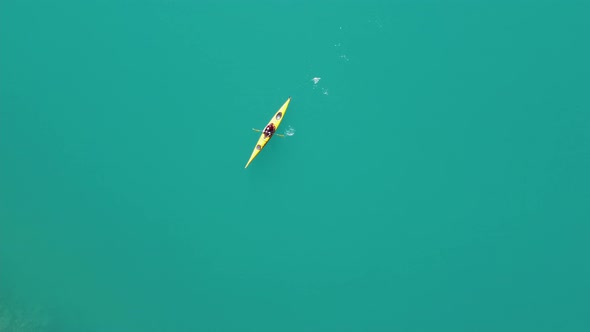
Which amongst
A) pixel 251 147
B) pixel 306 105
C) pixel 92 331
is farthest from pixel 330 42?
pixel 92 331

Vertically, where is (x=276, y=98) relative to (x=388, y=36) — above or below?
below

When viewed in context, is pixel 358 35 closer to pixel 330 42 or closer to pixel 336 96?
pixel 330 42

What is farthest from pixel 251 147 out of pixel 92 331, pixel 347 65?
pixel 92 331

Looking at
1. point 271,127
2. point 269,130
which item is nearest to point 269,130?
point 269,130

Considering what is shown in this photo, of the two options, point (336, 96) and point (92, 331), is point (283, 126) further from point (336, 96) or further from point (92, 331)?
point (92, 331)

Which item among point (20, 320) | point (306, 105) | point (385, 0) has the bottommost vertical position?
point (20, 320)

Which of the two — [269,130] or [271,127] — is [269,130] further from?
[271,127]

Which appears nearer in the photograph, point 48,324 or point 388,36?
point 388,36

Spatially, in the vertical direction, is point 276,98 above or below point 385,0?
below

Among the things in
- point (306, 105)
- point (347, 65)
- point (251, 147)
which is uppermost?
point (347, 65)
